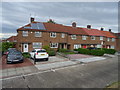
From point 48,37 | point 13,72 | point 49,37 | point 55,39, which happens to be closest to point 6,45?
point 48,37

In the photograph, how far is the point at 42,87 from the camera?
488 centimetres

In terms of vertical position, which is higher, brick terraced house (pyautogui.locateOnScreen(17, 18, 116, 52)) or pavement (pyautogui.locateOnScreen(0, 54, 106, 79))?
brick terraced house (pyautogui.locateOnScreen(17, 18, 116, 52))

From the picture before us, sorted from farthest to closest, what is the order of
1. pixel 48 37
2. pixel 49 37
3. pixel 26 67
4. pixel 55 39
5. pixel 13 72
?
pixel 55 39 < pixel 49 37 < pixel 48 37 < pixel 26 67 < pixel 13 72

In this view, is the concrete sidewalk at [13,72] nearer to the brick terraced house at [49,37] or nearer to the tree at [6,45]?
the brick terraced house at [49,37]

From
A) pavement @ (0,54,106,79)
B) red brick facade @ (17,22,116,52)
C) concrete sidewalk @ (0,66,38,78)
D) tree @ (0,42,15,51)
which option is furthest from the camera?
tree @ (0,42,15,51)

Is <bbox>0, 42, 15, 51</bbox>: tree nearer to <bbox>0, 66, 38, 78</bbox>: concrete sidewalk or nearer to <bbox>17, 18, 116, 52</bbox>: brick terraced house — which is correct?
<bbox>17, 18, 116, 52</bbox>: brick terraced house

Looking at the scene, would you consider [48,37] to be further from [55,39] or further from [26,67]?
[26,67]

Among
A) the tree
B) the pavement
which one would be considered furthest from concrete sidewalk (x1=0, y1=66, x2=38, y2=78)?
the tree

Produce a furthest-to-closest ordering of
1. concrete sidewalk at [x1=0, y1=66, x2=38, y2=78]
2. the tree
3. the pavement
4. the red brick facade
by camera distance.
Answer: the tree → the red brick facade → the pavement → concrete sidewalk at [x1=0, y1=66, x2=38, y2=78]

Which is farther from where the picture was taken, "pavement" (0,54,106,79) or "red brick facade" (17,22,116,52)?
"red brick facade" (17,22,116,52)

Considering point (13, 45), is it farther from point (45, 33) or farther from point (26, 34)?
point (45, 33)

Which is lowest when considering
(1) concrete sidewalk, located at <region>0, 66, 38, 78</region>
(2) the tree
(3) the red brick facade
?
(1) concrete sidewalk, located at <region>0, 66, 38, 78</region>

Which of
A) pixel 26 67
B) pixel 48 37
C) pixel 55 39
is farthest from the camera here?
pixel 55 39

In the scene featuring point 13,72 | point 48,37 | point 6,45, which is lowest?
point 13,72
